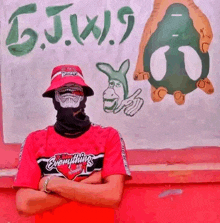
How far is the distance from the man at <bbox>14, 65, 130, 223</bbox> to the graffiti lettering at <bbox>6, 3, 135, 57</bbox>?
2.42 ft

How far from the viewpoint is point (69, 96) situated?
7.02 ft

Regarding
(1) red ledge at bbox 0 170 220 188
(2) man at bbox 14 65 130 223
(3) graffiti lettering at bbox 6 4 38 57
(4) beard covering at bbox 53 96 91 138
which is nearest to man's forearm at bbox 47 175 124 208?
(2) man at bbox 14 65 130 223

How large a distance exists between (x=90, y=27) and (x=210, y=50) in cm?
92

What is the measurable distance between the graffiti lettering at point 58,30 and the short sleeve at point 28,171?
105cm

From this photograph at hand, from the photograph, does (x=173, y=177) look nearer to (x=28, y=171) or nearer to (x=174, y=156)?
(x=174, y=156)

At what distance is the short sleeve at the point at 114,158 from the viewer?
2014mm

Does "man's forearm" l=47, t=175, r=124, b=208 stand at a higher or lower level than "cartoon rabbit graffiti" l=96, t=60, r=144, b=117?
lower

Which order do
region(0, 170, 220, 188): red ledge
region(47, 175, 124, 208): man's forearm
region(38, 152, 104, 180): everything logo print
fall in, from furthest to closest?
region(0, 170, 220, 188): red ledge
region(38, 152, 104, 180): everything logo print
region(47, 175, 124, 208): man's forearm

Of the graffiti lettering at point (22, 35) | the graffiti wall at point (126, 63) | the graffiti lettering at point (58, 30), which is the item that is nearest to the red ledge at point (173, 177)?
the graffiti wall at point (126, 63)

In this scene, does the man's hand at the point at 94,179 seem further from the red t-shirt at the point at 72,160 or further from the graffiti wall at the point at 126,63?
the graffiti wall at the point at 126,63

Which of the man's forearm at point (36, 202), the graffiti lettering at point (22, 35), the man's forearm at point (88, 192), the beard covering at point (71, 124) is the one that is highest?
the graffiti lettering at point (22, 35)

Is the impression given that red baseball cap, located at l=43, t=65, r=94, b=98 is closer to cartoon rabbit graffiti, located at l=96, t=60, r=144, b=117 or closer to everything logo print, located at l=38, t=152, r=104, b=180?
everything logo print, located at l=38, t=152, r=104, b=180

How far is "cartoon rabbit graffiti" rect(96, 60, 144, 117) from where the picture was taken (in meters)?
2.86

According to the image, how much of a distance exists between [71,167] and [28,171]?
23cm
